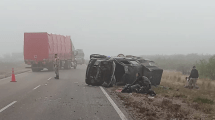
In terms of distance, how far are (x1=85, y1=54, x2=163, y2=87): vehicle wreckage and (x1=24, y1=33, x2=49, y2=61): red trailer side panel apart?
12437 mm

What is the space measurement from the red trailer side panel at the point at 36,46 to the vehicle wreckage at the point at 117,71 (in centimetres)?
1244

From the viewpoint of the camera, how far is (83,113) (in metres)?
7.09

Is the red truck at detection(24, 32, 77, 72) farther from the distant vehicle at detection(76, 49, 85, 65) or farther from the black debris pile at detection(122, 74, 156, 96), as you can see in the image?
the distant vehicle at detection(76, 49, 85, 65)

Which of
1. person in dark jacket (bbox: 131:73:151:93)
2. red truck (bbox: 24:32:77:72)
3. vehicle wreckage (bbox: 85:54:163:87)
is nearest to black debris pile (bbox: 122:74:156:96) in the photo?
person in dark jacket (bbox: 131:73:151:93)

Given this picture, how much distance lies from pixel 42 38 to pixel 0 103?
16.9m

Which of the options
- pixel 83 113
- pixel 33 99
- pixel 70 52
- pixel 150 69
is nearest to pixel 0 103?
pixel 33 99

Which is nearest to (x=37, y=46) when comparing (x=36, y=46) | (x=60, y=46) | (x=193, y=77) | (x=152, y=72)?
(x=36, y=46)

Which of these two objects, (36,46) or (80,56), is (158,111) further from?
(80,56)

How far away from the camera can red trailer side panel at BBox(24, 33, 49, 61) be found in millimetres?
24844

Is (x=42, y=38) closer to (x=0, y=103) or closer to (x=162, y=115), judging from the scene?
(x=0, y=103)

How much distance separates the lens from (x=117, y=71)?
13.6 m

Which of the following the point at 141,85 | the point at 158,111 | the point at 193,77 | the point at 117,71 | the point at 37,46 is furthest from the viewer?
the point at 37,46

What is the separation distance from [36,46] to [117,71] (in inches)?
548

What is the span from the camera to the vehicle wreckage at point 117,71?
42.7 ft
